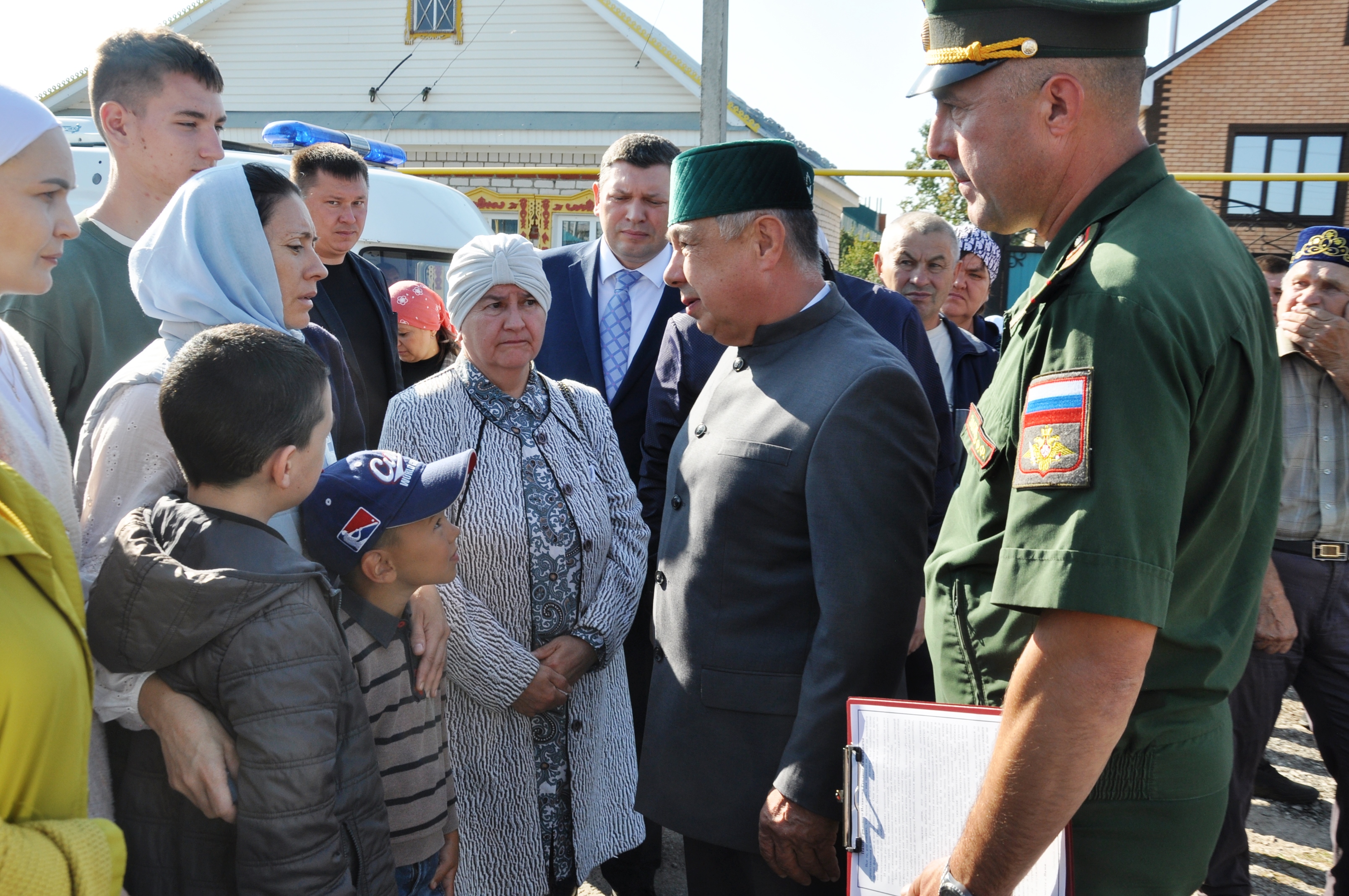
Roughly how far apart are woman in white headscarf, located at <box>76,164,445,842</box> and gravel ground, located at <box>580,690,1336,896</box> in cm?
175

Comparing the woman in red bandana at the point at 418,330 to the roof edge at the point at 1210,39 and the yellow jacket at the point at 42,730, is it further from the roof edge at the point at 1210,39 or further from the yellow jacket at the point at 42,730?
the roof edge at the point at 1210,39

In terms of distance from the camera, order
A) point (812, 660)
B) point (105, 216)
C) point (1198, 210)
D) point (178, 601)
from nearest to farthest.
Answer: point (1198, 210) < point (178, 601) < point (812, 660) < point (105, 216)

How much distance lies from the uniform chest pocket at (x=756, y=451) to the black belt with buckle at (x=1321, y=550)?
2144 millimetres

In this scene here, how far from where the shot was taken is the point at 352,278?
3.96 meters

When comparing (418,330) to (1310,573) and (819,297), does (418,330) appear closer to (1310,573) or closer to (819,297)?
(819,297)

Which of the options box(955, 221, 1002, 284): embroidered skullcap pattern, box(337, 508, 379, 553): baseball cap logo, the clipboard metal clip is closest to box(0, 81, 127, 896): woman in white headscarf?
box(337, 508, 379, 553): baseball cap logo

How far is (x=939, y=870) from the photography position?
1375 millimetres

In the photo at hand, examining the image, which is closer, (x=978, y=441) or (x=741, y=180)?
(x=978, y=441)

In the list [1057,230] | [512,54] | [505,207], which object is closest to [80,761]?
[1057,230]

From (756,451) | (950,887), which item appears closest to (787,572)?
(756,451)

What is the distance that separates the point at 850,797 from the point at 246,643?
1007 millimetres

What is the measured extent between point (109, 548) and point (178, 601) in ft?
0.83

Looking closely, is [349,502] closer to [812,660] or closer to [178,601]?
[178,601]

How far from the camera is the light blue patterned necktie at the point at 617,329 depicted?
11.9 feet
